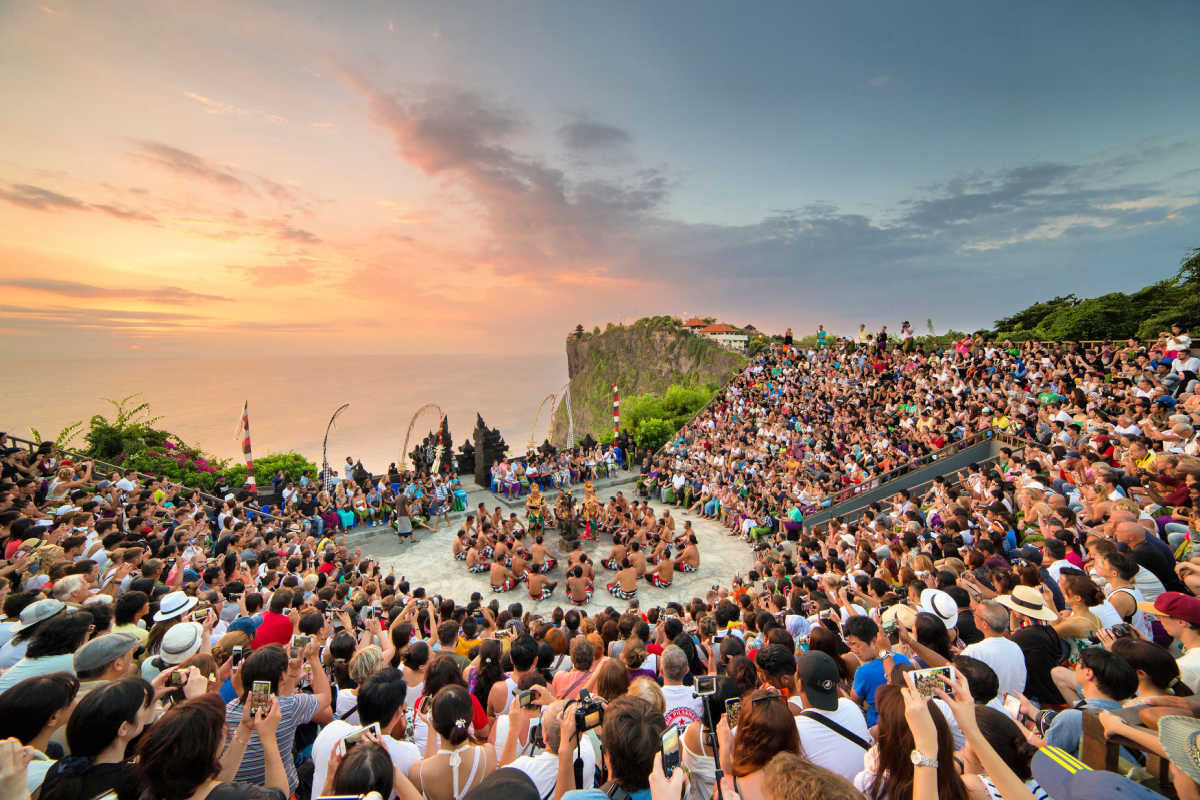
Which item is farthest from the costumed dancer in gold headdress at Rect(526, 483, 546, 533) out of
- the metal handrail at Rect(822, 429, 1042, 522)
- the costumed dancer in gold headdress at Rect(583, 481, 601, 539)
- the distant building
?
the distant building

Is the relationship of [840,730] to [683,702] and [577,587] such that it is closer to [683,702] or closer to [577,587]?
[683,702]

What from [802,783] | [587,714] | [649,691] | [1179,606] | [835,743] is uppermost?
[802,783]

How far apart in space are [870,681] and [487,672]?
319 cm

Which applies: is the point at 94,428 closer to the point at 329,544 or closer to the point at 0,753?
the point at 329,544

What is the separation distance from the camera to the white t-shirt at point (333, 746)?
107 inches

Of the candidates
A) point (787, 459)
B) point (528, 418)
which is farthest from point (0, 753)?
point (528, 418)

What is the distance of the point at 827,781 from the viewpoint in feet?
4.97

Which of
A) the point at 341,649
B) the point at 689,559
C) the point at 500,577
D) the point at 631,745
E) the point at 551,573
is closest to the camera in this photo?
the point at 631,745

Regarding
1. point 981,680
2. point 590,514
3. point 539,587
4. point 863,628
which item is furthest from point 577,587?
point 981,680

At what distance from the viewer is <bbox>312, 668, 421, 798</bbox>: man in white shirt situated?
2.74m

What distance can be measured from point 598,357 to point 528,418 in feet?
70.8

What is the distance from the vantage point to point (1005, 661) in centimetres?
349

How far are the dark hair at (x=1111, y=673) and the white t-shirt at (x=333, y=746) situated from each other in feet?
13.1

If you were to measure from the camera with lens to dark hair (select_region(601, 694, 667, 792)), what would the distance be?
19 centimetres
